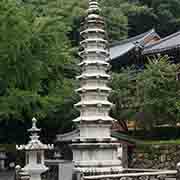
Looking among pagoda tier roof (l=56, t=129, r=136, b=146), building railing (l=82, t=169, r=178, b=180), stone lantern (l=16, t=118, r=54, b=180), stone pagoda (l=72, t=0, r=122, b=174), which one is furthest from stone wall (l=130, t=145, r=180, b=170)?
stone lantern (l=16, t=118, r=54, b=180)

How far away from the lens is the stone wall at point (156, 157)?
880 inches

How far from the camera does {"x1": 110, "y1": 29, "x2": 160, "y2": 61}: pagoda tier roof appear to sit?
103ft

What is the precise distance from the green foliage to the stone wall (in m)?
1.43

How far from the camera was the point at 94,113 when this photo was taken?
13.6 m

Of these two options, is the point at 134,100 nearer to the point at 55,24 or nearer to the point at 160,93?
the point at 160,93

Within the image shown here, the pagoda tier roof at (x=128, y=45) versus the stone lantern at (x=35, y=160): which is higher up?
the pagoda tier roof at (x=128, y=45)

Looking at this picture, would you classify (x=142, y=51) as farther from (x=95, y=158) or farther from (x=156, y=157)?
(x=95, y=158)

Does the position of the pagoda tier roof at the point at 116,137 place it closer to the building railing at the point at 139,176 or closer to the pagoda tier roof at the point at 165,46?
the pagoda tier roof at the point at 165,46

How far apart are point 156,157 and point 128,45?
503 inches

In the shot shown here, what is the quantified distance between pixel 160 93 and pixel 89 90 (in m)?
9.17

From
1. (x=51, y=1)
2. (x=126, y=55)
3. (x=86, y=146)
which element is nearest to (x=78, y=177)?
(x=86, y=146)

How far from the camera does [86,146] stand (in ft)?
43.1

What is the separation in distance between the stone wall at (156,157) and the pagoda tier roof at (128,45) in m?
9.37

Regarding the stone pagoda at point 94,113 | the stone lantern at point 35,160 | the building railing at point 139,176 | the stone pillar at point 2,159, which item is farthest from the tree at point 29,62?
the building railing at point 139,176
